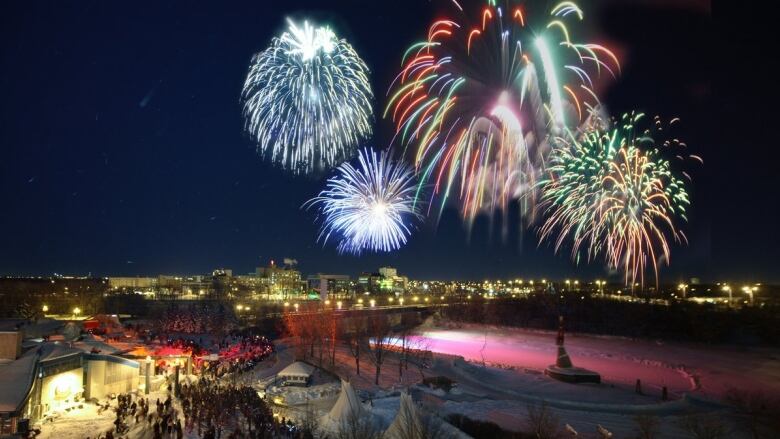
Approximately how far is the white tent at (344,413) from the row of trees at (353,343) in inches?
412

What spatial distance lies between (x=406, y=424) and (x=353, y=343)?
2621 centimetres

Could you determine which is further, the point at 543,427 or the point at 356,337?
the point at 356,337

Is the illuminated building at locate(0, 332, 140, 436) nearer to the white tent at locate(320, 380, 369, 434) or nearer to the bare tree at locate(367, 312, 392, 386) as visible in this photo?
the white tent at locate(320, 380, 369, 434)

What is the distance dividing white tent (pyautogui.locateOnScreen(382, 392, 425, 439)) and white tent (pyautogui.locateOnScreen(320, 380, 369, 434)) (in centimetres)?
273

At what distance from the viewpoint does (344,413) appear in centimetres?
1925

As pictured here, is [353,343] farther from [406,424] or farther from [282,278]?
[282,278]

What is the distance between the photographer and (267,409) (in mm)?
21266

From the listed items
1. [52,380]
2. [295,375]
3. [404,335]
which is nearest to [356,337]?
[404,335]

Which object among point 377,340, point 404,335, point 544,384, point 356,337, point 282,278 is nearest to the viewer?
point 544,384

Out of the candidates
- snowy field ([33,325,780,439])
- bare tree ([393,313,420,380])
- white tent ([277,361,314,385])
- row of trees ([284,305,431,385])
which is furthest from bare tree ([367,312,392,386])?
white tent ([277,361,314,385])

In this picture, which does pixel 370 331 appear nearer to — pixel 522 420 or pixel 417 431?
pixel 522 420

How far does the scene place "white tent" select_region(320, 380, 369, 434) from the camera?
740 inches

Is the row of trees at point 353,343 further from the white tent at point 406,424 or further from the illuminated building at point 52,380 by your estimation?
the white tent at point 406,424

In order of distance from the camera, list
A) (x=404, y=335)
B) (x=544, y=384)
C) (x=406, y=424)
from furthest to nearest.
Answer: (x=404, y=335), (x=544, y=384), (x=406, y=424)
